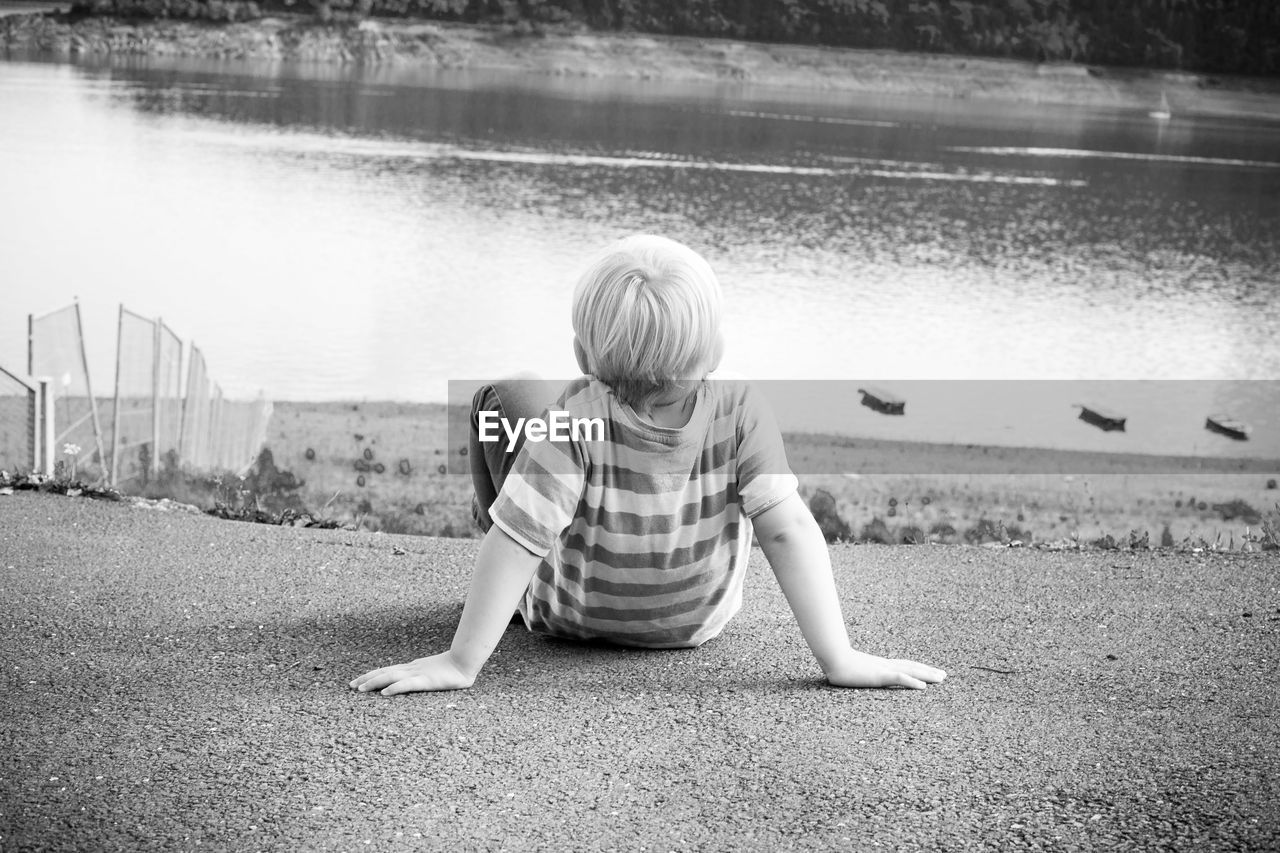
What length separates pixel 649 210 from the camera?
172 feet

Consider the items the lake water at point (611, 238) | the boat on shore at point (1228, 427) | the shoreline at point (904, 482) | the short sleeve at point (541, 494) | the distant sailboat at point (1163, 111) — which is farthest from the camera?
the distant sailboat at point (1163, 111)

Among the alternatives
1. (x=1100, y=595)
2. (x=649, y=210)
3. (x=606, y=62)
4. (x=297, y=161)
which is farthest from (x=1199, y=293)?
(x=606, y=62)

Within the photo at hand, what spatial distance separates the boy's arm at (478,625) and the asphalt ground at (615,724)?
5cm

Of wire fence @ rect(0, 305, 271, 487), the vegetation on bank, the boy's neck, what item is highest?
the vegetation on bank

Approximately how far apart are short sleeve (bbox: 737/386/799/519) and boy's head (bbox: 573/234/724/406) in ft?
0.89

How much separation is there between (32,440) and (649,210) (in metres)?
47.4

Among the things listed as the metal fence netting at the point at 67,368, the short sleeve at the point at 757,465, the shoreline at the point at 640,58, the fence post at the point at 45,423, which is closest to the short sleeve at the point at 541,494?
the short sleeve at the point at 757,465

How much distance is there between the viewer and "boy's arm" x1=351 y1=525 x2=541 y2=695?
285 centimetres

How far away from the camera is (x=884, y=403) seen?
22516 millimetres

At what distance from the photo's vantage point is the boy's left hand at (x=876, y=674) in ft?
10.2

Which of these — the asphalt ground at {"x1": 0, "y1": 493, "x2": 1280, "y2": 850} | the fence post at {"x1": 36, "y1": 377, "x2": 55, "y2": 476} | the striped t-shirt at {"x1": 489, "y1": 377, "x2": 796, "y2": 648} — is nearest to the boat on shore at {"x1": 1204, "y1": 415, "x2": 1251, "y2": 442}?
the asphalt ground at {"x1": 0, "y1": 493, "x2": 1280, "y2": 850}

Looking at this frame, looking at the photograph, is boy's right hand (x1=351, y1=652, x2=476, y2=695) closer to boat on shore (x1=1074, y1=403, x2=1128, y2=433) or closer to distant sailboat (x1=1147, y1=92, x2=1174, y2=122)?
boat on shore (x1=1074, y1=403, x2=1128, y2=433)

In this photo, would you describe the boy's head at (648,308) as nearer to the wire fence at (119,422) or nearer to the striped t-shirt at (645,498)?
the striped t-shirt at (645,498)

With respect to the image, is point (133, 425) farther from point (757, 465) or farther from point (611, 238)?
point (611, 238)
